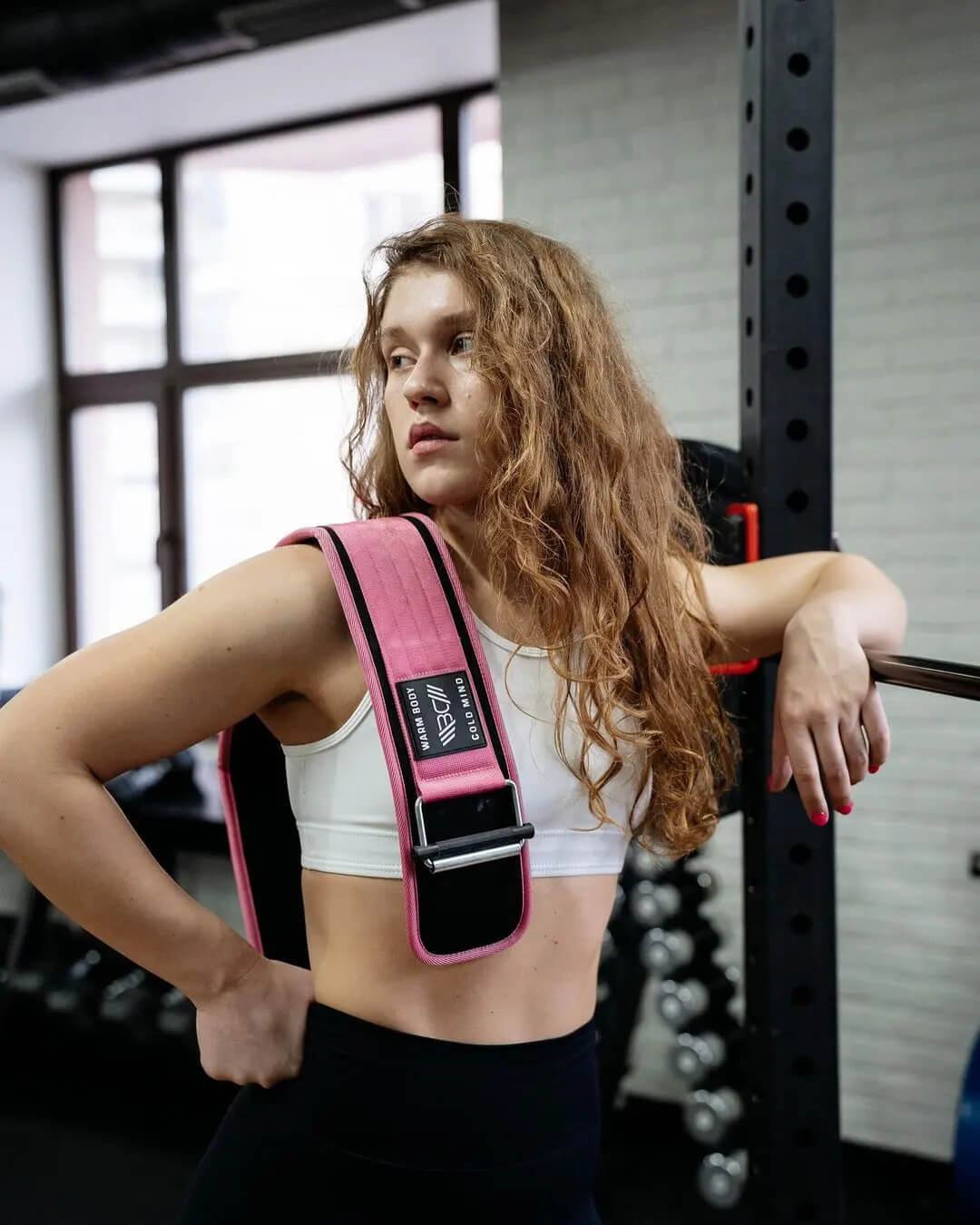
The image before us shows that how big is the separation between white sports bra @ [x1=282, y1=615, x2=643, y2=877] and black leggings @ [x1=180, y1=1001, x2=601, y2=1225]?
0.50 ft

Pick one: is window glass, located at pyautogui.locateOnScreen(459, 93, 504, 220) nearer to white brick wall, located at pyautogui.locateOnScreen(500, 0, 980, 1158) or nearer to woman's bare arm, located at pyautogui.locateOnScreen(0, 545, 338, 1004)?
white brick wall, located at pyautogui.locateOnScreen(500, 0, 980, 1158)

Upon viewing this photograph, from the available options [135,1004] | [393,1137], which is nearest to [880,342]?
[393,1137]

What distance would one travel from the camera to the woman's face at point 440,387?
984mm

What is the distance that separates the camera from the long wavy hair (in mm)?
978

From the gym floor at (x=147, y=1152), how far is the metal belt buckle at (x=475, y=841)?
220 centimetres

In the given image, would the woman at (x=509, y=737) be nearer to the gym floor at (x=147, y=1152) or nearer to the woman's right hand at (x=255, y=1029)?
the woman's right hand at (x=255, y=1029)

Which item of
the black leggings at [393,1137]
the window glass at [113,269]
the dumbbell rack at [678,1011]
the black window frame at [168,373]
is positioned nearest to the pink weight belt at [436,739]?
the black leggings at [393,1137]

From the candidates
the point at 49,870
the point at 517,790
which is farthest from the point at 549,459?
the point at 49,870

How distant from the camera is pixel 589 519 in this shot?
3.35ft

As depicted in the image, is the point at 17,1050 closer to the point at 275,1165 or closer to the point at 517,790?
the point at 275,1165

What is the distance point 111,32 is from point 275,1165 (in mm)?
2297

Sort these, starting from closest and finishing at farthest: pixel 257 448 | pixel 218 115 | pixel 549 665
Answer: pixel 549 665
pixel 218 115
pixel 257 448

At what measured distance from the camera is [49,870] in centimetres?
89

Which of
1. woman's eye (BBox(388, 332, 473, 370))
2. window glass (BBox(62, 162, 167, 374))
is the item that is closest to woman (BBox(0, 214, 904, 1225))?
woman's eye (BBox(388, 332, 473, 370))
